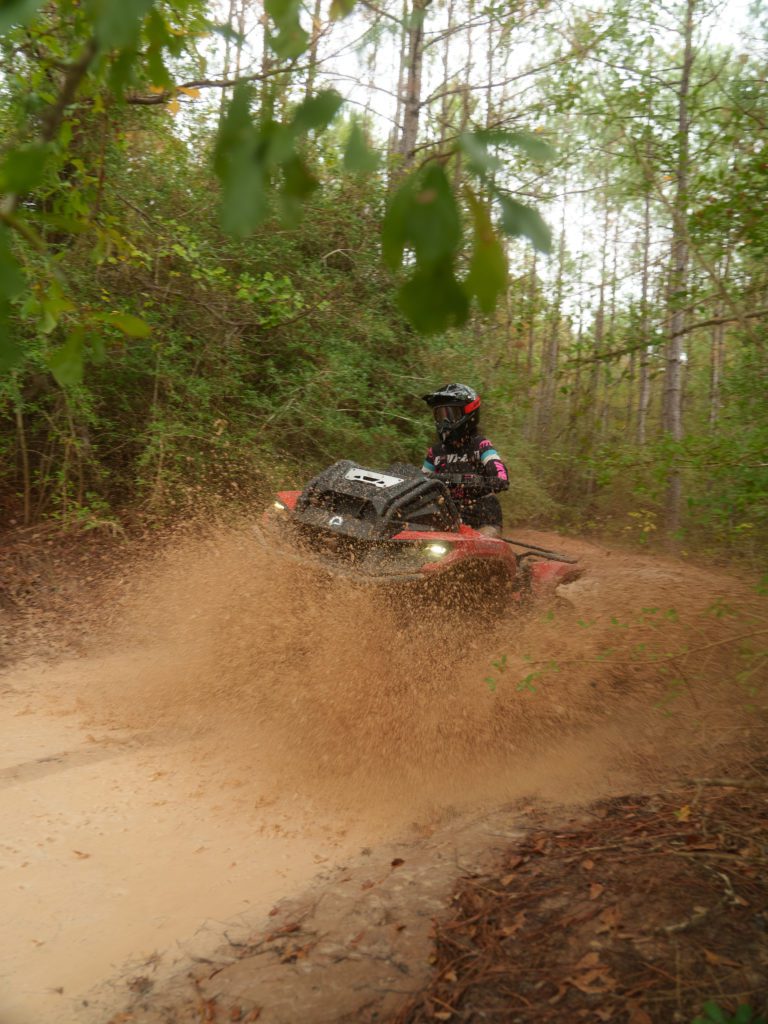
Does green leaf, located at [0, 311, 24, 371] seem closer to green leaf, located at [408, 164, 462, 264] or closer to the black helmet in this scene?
green leaf, located at [408, 164, 462, 264]

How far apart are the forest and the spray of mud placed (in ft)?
4.07

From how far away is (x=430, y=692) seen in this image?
5.77 metres

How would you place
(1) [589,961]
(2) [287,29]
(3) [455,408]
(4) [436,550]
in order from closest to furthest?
1. (2) [287,29]
2. (1) [589,961]
3. (4) [436,550]
4. (3) [455,408]

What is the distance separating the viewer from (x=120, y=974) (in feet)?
10.3

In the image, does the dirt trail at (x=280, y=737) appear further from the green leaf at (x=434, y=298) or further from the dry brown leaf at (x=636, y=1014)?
the green leaf at (x=434, y=298)

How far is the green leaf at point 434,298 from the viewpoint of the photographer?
145 cm

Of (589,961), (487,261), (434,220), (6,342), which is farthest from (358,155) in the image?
(589,961)

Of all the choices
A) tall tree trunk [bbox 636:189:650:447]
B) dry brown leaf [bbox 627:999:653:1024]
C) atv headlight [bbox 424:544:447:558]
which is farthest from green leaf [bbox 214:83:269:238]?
tall tree trunk [bbox 636:189:650:447]

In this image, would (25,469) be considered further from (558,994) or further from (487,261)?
(487,261)

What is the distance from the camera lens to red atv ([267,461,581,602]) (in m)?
5.54

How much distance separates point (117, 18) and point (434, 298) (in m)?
0.69

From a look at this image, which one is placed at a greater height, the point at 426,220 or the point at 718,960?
the point at 426,220

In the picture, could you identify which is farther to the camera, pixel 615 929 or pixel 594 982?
pixel 615 929

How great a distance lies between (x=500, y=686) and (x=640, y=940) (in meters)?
3.24
